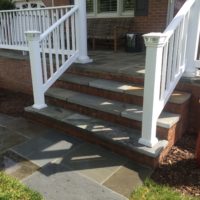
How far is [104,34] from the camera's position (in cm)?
629

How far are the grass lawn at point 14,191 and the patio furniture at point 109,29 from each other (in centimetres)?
432

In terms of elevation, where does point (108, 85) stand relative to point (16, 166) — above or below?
above

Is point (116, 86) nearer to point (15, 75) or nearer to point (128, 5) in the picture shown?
point (15, 75)

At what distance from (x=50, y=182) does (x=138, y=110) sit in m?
1.41

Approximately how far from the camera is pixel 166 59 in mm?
2631

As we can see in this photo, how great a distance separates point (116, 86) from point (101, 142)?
92 cm

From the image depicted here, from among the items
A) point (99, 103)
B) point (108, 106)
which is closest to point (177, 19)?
point (108, 106)

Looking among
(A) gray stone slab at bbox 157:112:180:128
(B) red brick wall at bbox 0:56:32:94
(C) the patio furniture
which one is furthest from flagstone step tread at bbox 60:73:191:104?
(C) the patio furniture

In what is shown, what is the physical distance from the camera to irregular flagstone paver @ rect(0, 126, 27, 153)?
3.14 metres

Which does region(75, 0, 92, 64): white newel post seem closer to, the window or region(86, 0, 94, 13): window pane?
the window

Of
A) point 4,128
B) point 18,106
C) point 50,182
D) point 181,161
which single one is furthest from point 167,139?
point 18,106

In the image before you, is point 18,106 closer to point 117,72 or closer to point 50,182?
point 117,72

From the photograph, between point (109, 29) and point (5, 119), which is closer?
point (5, 119)

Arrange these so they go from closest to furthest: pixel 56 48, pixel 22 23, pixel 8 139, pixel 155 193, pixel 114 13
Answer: pixel 155 193, pixel 8 139, pixel 56 48, pixel 22 23, pixel 114 13
